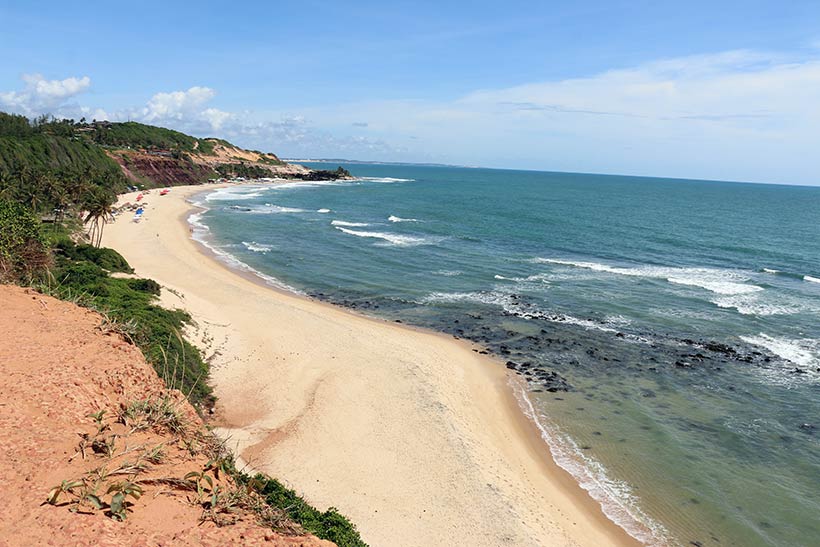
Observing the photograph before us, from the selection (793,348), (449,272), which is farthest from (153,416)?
(449,272)

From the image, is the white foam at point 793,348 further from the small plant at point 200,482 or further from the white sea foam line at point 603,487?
the small plant at point 200,482

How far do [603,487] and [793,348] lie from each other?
2309 cm

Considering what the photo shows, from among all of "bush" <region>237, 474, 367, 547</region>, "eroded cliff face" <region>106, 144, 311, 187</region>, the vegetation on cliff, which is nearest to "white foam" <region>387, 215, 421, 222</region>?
the vegetation on cliff

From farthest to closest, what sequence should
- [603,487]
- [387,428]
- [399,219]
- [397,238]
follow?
[399,219]
[397,238]
[387,428]
[603,487]

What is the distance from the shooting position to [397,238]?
7150cm

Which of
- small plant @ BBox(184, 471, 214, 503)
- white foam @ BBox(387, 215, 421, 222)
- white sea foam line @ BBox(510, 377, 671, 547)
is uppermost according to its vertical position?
white foam @ BBox(387, 215, 421, 222)

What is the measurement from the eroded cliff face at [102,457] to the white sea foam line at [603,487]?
13.4 m

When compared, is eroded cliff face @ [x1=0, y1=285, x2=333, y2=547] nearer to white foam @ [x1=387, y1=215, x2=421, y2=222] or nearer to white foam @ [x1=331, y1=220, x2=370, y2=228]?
white foam @ [x1=331, y1=220, x2=370, y2=228]

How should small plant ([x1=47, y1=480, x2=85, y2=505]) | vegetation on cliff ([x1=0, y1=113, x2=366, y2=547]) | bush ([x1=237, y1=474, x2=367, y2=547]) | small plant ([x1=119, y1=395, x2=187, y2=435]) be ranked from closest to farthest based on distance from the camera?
small plant ([x1=47, y1=480, x2=85, y2=505]), small plant ([x1=119, y1=395, x2=187, y2=435]), bush ([x1=237, y1=474, x2=367, y2=547]), vegetation on cliff ([x1=0, y1=113, x2=366, y2=547])

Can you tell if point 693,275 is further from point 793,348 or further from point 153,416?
point 153,416

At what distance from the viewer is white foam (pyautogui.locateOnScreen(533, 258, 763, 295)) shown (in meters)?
48.9

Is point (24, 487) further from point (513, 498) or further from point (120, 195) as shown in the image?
point (120, 195)

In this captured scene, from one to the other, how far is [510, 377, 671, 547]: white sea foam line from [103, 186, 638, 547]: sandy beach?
44cm

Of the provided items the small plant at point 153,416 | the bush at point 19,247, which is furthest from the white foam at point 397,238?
the small plant at point 153,416
